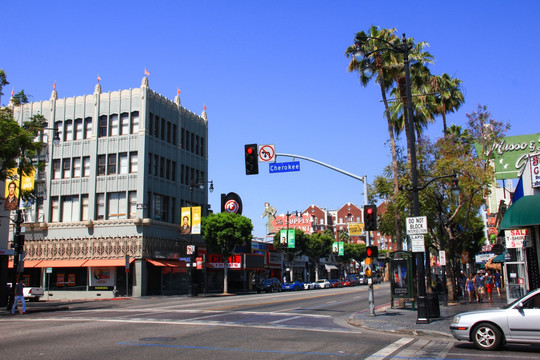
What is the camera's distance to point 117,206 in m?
49.2

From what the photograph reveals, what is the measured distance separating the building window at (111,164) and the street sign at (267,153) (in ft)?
106

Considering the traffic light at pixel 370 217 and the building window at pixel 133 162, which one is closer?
the traffic light at pixel 370 217

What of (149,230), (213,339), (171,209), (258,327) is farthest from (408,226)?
(171,209)

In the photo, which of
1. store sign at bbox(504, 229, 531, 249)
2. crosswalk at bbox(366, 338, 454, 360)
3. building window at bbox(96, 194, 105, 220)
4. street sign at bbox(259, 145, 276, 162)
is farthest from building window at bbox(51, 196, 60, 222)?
crosswalk at bbox(366, 338, 454, 360)

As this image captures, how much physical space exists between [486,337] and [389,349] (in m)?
2.32

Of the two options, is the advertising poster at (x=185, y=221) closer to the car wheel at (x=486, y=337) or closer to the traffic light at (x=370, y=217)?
the traffic light at (x=370, y=217)

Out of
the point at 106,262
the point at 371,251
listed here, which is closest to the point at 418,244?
the point at 371,251

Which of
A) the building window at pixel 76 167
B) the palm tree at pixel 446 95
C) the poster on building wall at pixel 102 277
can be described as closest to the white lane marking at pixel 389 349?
the palm tree at pixel 446 95

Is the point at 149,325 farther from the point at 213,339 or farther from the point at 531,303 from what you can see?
the point at 531,303

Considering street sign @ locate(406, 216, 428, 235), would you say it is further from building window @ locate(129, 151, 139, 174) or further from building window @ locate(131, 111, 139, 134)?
building window @ locate(131, 111, 139, 134)

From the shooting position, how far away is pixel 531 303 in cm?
1184

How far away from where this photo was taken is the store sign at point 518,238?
71.4 feet

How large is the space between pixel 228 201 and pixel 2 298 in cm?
3056

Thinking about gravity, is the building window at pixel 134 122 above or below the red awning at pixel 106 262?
above
